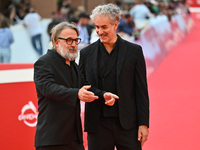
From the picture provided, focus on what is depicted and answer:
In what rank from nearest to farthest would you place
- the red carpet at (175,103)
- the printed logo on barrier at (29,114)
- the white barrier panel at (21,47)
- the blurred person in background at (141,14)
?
the printed logo on barrier at (29,114), the red carpet at (175,103), the white barrier panel at (21,47), the blurred person in background at (141,14)

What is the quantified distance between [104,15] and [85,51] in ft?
1.50

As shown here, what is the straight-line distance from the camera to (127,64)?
389cm

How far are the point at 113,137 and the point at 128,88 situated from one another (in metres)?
0.48

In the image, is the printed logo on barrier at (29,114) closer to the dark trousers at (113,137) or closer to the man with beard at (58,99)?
the dark trousers at (113,137)

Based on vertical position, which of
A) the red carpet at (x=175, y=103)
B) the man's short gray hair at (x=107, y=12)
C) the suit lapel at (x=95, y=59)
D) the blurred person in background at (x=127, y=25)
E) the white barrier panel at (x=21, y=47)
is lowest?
the red carpet at (x=175, y=103)

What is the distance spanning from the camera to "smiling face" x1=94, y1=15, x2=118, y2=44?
12.5 ft

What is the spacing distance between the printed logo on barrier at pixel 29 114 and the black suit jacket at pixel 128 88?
5.71 ft

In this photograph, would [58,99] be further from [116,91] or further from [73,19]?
[73,19]

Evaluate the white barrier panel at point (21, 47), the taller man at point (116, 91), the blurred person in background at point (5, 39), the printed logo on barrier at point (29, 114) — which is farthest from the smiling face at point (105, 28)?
the white barrier panel at point (21, 47)

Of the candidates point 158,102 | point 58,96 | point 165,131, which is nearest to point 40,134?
point 58,96

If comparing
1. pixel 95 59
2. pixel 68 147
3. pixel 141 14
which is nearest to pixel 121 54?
pixel 95 59

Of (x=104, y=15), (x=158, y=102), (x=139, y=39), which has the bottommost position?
(x=158, y=102)

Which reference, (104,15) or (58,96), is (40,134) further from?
(104,15)

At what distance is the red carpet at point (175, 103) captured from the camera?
6.41 metres
